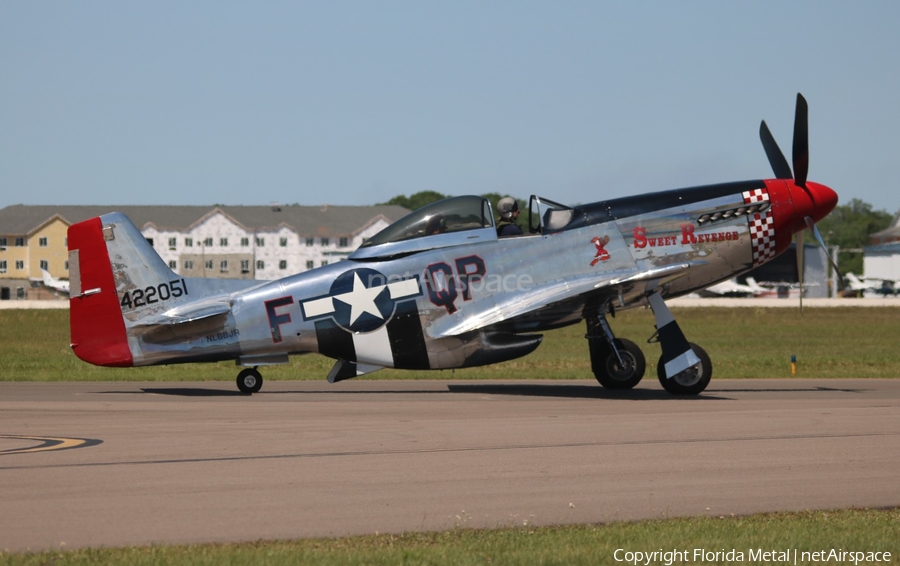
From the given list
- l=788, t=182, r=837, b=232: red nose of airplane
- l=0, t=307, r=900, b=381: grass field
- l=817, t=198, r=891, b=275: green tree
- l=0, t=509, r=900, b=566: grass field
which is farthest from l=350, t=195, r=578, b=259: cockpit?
l=817, t=198, r=891, b=275: green tree

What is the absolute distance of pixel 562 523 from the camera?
23.6ft

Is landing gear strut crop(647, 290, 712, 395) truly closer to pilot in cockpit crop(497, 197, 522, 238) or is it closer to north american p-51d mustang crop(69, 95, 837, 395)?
north american p-51d mustang crop(69, 95, 837, 395)

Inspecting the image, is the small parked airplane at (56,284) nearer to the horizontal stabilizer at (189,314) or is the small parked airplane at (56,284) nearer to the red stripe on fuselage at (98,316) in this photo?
the red stripe on fuselage at (98,316)

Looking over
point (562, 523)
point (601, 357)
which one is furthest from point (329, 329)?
point (562, 523)

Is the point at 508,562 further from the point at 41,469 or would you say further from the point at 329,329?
the point at 329,329

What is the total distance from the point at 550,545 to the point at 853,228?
172 metres

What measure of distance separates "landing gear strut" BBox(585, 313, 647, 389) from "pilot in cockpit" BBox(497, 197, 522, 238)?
6.59ft

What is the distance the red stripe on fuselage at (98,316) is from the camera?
51.1 feet

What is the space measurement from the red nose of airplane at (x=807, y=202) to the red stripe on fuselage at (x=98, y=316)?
11082mm

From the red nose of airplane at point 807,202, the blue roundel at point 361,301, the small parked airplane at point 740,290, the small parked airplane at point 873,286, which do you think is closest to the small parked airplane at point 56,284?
the small parked airplane at point 740,290

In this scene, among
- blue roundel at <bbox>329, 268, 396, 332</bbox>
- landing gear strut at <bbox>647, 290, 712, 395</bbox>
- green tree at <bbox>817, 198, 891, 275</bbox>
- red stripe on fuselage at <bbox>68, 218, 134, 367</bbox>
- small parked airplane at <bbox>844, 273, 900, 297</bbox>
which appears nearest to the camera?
red stripe on fuselage at <bbox>68, 218, 134, 367</bbox>

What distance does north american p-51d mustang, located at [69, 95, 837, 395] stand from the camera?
15.6 meters

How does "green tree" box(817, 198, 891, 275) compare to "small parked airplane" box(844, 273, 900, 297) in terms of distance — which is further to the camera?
"green tree" box(817, 198, 891, 275)

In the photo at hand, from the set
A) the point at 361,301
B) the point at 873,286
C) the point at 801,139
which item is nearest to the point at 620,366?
the point at 361,301
